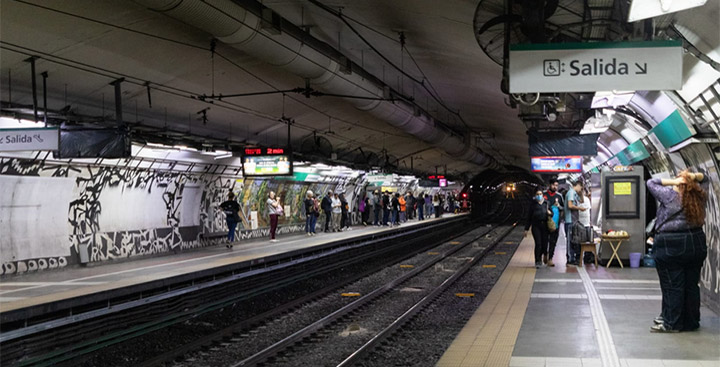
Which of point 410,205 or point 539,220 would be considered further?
point 410,205

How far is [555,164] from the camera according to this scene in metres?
18.8

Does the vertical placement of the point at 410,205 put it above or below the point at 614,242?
below

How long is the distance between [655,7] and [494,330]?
4.19 meters

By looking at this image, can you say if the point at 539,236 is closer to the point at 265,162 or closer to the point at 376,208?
the point at 265,162

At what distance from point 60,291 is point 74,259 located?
186 inches

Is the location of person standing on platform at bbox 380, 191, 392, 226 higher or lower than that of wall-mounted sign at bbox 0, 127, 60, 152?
lower

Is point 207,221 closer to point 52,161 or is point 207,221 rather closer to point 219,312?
point 52,161

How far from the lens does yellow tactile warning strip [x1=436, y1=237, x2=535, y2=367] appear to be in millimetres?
6727

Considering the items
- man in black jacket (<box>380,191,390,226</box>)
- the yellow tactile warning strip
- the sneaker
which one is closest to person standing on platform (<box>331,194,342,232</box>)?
man in black jacket (<box>380,191,390,226</box>)

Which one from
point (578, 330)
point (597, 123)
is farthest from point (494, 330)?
point (597, 123)

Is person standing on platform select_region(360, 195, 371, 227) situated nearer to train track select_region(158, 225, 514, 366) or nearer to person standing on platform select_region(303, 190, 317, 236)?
person standing on platform select_region(303, 190, 317, 236)

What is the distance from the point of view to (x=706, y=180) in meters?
9.10

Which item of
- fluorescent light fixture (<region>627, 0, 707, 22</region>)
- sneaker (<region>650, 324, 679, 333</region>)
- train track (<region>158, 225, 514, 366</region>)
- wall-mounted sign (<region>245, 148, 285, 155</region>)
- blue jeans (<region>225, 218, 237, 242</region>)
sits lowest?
train track (<region>158, 225, 514, 366</region>)

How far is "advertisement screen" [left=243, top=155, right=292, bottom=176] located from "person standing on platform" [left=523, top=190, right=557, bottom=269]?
6.73 m
